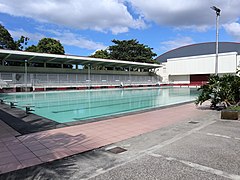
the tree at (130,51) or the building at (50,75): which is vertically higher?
the tree at (130,51)

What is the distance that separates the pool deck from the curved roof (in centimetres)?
4495

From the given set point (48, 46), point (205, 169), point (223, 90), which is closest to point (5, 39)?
point (48, 46)

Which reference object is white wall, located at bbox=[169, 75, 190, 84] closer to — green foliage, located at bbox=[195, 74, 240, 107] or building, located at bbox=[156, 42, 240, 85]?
building, located at bbox=[156, 42, 240, 85]

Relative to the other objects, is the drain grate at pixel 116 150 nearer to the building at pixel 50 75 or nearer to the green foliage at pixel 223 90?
the green foliage at pixel 223 90

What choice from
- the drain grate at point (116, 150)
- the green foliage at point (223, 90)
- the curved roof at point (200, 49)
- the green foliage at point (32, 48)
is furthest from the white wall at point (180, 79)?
Answer: the drain grate at point (116, 150)

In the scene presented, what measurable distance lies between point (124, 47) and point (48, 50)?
48.6 feet

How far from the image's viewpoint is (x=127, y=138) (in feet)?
13.6

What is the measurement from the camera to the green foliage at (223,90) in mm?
7398

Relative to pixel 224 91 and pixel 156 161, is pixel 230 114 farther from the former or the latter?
pixel 156 161

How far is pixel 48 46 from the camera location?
94.6ft

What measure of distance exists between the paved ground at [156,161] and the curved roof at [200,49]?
4540 centimetres

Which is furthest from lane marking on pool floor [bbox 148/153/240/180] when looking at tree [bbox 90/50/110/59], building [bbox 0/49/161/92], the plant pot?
tree [bbox 90/50/110/59]

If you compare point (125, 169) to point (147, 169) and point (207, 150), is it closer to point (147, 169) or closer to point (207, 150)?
point (147, 169)

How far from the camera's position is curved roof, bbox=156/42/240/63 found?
42.7 metres
